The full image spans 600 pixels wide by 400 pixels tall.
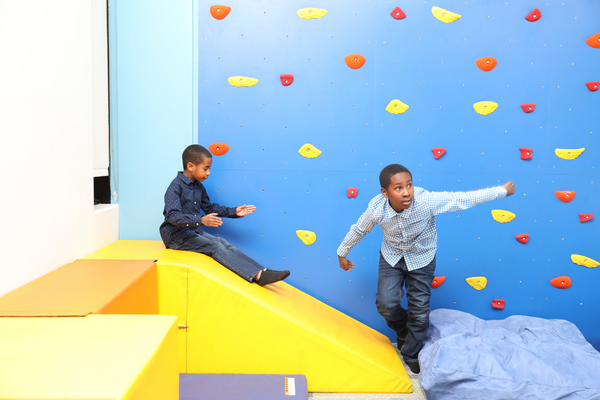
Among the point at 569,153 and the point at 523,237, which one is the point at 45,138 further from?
the point at 569,153

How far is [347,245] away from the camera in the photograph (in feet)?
8.04

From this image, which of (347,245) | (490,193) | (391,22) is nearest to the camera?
(490,193)

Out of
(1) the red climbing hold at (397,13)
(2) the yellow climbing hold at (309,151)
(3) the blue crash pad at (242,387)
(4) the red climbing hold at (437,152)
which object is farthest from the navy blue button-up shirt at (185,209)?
(1) the red climbing hold at (397,13)

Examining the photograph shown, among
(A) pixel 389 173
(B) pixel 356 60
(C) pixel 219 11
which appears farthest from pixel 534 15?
(C) pixel 219 11

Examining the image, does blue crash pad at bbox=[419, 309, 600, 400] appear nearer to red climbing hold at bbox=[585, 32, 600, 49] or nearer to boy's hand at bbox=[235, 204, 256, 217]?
boy's hand at bbox=[235, 204, 256, 217]

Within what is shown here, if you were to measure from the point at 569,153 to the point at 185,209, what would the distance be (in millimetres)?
2588

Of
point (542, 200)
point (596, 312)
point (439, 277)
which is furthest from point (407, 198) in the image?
point (596, 312)

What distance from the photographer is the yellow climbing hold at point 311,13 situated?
2.75m

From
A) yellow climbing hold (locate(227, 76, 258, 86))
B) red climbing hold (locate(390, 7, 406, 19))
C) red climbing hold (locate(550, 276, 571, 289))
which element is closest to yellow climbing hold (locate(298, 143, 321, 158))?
yellow climbing hold (locate(227, 76, 258, 86))

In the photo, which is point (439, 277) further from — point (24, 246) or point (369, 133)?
point (24, 246)

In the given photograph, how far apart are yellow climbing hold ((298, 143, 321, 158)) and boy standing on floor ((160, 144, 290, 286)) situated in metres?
0.52

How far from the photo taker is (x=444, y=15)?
2736mm

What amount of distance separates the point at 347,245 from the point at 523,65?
67.7 inches

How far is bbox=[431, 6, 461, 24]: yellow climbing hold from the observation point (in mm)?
2734
